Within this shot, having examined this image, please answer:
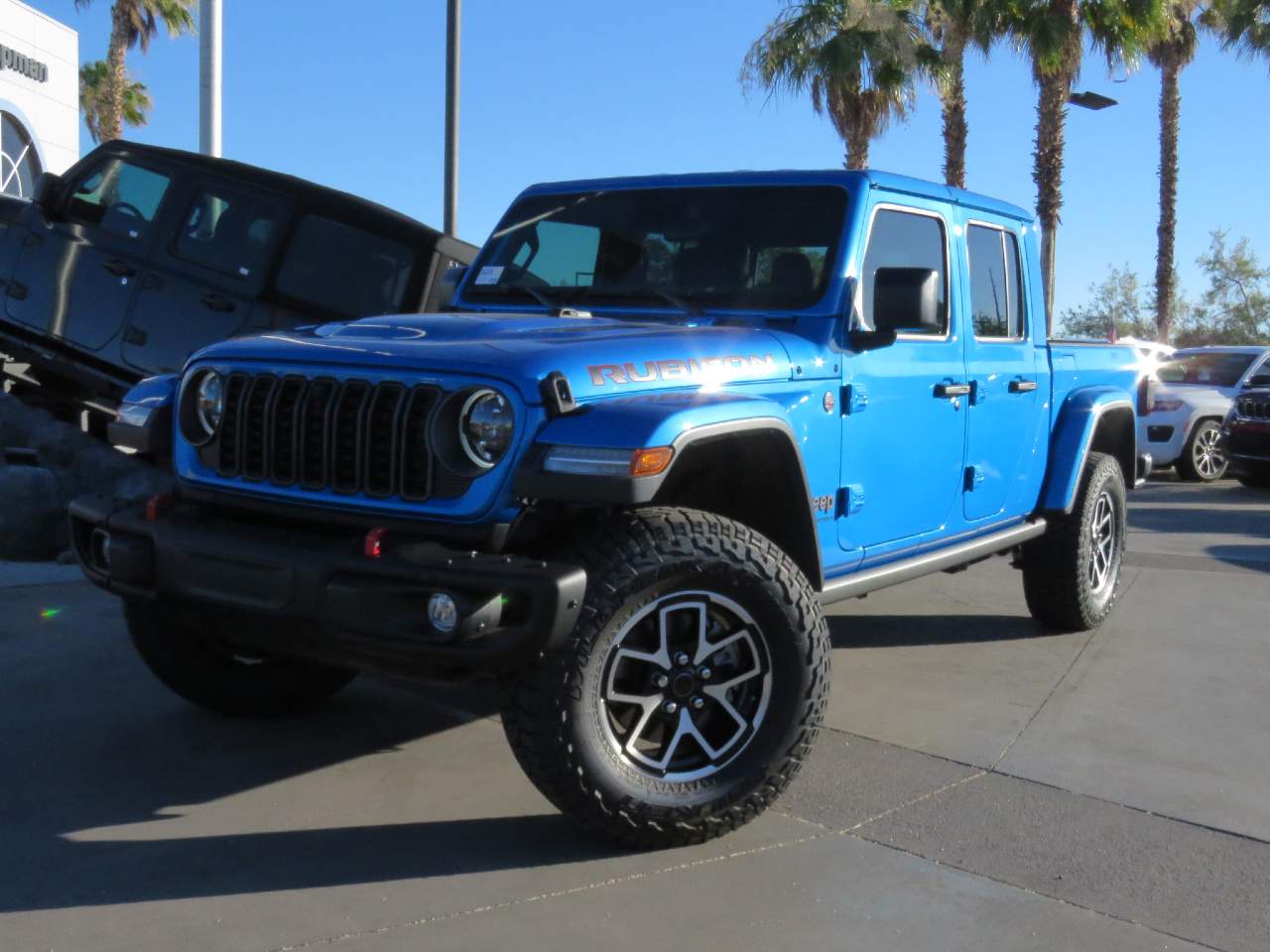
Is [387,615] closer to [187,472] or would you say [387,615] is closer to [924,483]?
[187,472]

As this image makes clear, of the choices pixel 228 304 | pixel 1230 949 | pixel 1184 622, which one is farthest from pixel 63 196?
pixel 1230 949

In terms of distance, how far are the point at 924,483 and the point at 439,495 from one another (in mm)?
2176

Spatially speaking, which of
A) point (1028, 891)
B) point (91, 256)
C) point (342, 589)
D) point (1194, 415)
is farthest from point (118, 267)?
point (1194, 415)

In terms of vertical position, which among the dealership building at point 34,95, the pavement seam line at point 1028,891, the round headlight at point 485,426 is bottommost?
the pavement seam line at point 1028,891

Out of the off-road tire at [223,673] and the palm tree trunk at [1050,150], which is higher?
the palm tree trunk at [1050,150]

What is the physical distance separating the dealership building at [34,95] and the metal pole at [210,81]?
10348 millimetres

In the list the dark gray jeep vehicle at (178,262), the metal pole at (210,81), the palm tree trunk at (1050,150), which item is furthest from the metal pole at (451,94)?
the palm tree trunk at (1050,150)

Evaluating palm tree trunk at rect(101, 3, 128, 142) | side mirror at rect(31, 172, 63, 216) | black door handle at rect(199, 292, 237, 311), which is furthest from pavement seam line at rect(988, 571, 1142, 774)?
palm tree trunk at rect(101, 3, 128, 142)

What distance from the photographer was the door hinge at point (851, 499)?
4.44 m

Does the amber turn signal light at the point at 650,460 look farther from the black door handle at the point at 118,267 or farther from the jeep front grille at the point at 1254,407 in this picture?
the jeep front grille at the point at 1254,407

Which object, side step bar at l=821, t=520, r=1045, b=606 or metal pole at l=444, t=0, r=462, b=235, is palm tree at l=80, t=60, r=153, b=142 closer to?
metal pole at l=444, t=0, r=462, b=235

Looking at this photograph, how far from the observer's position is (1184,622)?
6836 mm

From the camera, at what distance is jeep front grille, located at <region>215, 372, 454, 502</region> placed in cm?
348

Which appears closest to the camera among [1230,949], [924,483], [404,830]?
[1230,949]
